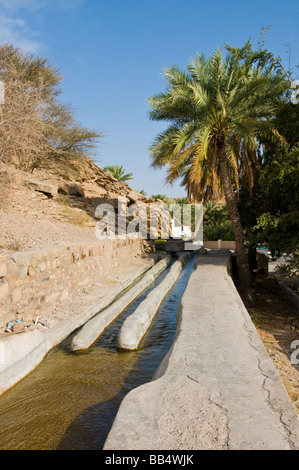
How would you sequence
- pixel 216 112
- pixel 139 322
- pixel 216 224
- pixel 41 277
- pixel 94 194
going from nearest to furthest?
pixel 139 322
pixel 41 277
pixel 216 112
pixel 94 194
pixel 216 224

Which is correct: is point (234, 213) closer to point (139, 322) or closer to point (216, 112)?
point (216, 112)

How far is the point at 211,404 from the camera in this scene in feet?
10.2

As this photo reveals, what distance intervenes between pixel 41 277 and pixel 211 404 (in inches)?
192

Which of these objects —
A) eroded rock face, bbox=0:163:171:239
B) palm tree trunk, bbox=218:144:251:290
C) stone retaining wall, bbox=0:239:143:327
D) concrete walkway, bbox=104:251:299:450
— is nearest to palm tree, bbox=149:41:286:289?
palm tree trunk, bbox=218:144:251:290

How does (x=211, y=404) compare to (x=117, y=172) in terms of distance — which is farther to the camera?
(x=117, y=172)

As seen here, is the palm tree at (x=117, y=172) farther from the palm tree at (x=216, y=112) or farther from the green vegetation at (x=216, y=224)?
the palm tree at (x=216, y=112)

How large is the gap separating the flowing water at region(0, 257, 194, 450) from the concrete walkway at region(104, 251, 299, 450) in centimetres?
83

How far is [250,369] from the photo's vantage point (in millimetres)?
3855

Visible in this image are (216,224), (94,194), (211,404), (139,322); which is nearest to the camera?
(211,404)

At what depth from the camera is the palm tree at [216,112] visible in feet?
36.8

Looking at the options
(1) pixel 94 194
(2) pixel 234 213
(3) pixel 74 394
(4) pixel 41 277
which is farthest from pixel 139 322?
(1) pixel 94 194

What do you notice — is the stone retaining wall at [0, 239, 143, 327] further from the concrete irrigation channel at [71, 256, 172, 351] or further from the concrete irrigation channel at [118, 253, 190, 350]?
the concrete irrigation channel at [118, 253, 190, 350]

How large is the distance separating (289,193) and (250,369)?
8257mm
